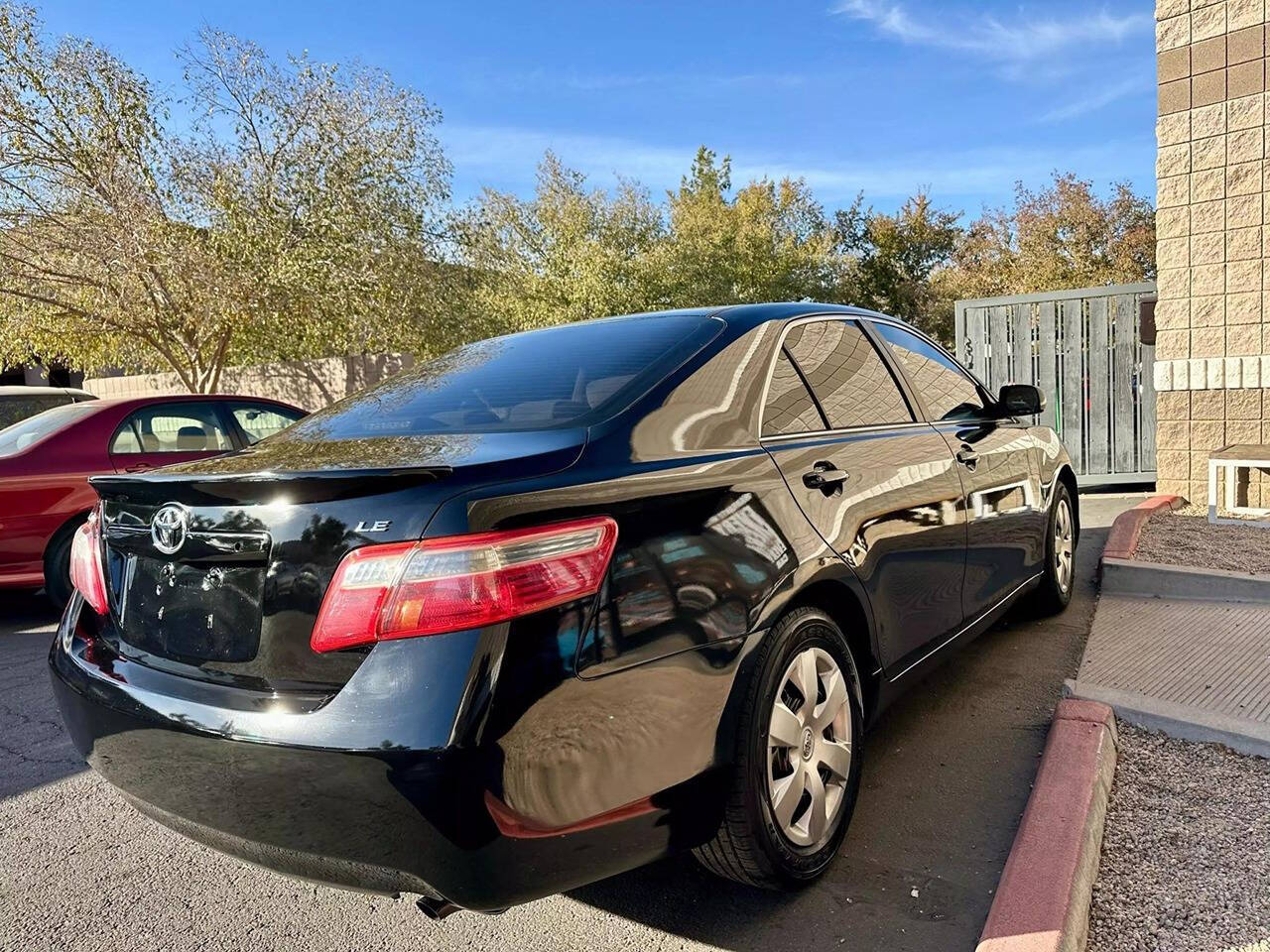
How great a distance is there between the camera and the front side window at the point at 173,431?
6238 mm

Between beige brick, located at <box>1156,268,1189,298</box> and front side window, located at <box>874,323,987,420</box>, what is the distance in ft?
14.4

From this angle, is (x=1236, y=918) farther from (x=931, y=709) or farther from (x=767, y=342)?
(x=767, y=342)

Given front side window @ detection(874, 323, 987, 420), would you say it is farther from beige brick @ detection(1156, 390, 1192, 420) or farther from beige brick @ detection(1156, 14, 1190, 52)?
beige brick @ detection(1156, 14, 1190, 52)

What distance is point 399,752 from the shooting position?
5.56 ft

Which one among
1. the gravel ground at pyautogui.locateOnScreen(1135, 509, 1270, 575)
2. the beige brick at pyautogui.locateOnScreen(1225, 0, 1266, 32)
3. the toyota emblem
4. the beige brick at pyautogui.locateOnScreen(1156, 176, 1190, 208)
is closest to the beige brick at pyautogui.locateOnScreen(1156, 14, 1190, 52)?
the beige brick at pyautogui.locateOnScreen(1225, 0, 1266, 32)

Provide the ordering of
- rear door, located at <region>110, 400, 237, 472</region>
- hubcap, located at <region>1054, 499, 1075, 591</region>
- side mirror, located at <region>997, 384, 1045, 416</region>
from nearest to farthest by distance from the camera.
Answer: side mirror, located at <region>997, 384, 1045, 416</region> → hubcap, located at <region>1054, 499, 1075, 591</region> → rear door, located at <region>110, 400, 237, 472</region>

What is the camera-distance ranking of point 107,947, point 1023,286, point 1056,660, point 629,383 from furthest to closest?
point 1023,286
point 1056,660
point 629,383
point 107,947

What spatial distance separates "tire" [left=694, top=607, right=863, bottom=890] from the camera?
2131mm

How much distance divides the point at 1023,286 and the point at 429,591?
3144 cm

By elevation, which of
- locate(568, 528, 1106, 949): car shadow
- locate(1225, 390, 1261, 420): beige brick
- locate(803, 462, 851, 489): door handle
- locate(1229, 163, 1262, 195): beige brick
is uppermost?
locate(1229, 163, 1262, 195): beige brick

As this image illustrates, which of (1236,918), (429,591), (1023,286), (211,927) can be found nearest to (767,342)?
(429,591)

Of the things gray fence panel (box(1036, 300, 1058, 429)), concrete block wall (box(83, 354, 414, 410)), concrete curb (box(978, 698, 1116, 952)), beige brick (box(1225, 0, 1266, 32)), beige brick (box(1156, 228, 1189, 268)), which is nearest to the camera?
concrete curb (box(978, 698, 1116, 952))

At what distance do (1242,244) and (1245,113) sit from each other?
0.98m

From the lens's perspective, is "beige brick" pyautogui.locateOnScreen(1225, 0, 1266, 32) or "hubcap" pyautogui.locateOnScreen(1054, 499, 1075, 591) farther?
"beige brick" pyautogui.locateOnScreen(1225, 0, 1266, 32)
